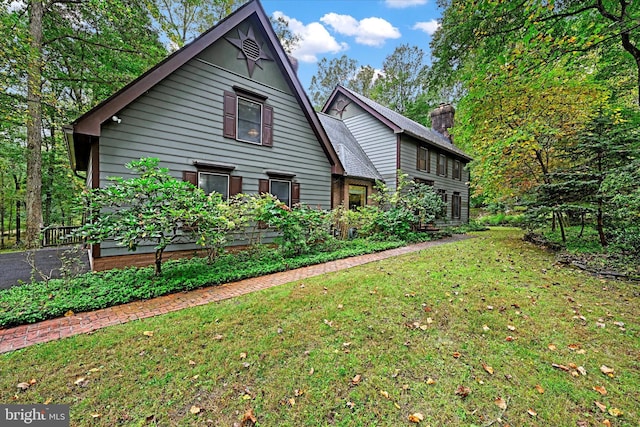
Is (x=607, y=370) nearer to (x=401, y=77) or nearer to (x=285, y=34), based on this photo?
(x=285, y=34)

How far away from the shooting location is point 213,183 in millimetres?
7148

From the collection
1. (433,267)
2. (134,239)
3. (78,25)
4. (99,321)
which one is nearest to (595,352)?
(433,267)

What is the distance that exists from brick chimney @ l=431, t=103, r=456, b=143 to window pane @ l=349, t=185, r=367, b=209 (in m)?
10.7

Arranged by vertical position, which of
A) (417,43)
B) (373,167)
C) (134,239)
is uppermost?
(417,43)

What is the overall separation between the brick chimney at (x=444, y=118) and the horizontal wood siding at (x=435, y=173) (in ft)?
9.72

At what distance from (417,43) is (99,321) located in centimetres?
2932

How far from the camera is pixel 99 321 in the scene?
3.44m

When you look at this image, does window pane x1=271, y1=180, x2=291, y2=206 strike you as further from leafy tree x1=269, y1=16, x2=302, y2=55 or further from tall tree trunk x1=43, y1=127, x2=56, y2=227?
tall tree trunk x1=43, y1=127, x2=56, y2=227

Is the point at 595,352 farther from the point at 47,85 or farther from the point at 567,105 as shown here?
the point at 47,85

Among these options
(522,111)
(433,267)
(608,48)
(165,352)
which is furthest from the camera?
(522,111)

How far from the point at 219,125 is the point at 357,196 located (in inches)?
278

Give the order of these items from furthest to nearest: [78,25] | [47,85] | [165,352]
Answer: [47,85]
[78,25]
[165,352]

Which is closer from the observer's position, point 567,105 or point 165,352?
point 165,352

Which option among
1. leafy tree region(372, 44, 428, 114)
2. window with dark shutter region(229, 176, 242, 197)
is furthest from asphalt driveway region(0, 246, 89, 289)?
leafy tree region(372, 44, 428, 114)
